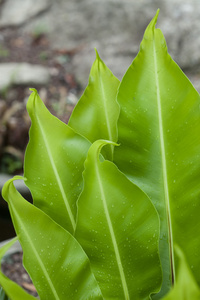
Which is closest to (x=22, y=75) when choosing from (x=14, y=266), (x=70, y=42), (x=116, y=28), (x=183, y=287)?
(x=70, y=42)

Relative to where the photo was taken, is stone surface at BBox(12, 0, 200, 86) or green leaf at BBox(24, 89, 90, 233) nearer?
green leaf at BBox(24, 89, 90, 233)

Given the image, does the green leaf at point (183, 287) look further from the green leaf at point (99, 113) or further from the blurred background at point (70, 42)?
the blurred background at point (70, 42)

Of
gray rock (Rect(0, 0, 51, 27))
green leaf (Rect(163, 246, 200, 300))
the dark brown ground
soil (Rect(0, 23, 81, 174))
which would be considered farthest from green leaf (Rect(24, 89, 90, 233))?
gray rock (Rect(0, 0, 51, 27))

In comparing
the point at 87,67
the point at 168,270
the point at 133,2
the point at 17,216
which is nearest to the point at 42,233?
the point at 17,216

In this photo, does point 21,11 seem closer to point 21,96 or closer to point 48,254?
point 21,96

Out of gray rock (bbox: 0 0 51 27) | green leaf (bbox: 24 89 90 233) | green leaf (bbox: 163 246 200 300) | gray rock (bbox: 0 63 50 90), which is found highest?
gray rock (bbox: 0 0 51 27)

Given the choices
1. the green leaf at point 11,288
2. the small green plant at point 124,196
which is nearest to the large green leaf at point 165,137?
the small green plant at point 124,196

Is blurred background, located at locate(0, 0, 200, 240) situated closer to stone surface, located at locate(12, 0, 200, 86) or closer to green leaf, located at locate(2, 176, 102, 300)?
stone surface, located at locate(12, 0, 200, 86)
